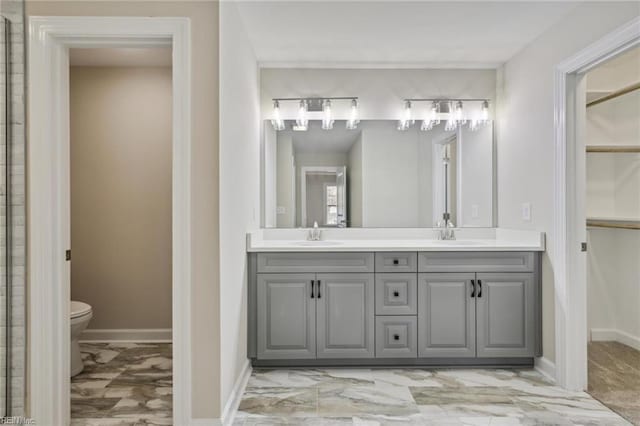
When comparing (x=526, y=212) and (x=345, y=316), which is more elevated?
(x=526, y=212)

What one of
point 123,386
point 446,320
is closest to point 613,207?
point 446,320

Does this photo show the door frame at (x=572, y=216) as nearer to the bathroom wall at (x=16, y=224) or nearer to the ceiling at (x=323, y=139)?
the ceiling at (x=323, y=139)

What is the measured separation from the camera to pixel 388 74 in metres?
3.50

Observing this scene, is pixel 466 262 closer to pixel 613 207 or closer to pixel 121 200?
pixel 613 207

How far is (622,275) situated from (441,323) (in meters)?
1.72

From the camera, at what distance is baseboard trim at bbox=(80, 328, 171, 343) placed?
3523mm

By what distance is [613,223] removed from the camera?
10.4ft

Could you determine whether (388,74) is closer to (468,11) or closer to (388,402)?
(468,11)

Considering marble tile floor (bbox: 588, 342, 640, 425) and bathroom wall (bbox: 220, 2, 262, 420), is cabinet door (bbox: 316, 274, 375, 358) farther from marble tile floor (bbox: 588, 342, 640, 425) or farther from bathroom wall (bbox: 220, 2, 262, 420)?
marble tile floor (bbox: 588, 342, 640, 425)

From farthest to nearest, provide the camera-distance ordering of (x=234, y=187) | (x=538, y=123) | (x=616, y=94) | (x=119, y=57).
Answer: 1. (x=119, y=57)
2. (x=616, y=94)
3. (x=538, y=123)
4. (x=234, y=187)

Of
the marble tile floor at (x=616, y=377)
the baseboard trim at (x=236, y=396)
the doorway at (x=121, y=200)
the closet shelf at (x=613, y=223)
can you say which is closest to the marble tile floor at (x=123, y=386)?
the doorway at (x=121, y=200)

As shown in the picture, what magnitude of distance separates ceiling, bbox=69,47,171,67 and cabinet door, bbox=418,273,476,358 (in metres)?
2.58

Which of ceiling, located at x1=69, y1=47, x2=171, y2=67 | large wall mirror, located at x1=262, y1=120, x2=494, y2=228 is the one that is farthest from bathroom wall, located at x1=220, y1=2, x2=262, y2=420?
ceiling, located at x1=69, y1=47, x2=171, y2=67

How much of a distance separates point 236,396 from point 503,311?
71.6 inches
